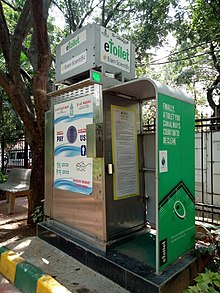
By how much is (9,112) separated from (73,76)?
7.74 metres

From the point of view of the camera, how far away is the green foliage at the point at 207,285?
80.4 inches

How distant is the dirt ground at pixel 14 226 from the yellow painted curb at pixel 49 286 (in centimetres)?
138

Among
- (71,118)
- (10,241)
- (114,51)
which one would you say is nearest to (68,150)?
(71,118)

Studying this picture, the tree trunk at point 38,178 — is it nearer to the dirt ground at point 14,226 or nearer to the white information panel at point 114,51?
the dirt ground at point 14,226

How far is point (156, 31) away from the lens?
8680 mm

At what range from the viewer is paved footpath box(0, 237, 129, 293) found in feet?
7.64

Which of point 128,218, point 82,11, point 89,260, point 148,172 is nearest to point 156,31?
point 82,11

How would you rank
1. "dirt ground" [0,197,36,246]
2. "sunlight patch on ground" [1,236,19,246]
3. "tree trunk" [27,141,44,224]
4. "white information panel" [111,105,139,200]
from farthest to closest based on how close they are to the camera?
1. "tree trunk" [27,141,44,224]
2. "dirt ground" [0,197,36,246]
3. "sunlight patch on ground" [1,236,19,246]
4. "white information panel" [111,105,139,200]

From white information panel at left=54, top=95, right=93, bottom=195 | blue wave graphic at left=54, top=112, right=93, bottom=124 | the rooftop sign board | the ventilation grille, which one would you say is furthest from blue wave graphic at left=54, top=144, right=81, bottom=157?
the rooftop sign board

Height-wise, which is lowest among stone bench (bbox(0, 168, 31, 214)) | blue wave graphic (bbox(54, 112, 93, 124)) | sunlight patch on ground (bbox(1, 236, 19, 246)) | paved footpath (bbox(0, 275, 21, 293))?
paved footpath (bbox(0, 275, 21, 293))

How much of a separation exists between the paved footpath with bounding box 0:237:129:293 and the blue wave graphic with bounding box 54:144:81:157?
1266mm

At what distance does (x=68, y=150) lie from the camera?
125 inches

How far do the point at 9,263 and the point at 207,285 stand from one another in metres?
2.20

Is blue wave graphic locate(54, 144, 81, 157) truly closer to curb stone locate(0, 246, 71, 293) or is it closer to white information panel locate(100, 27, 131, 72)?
white information panel locate(100, 27, 131, 72)
